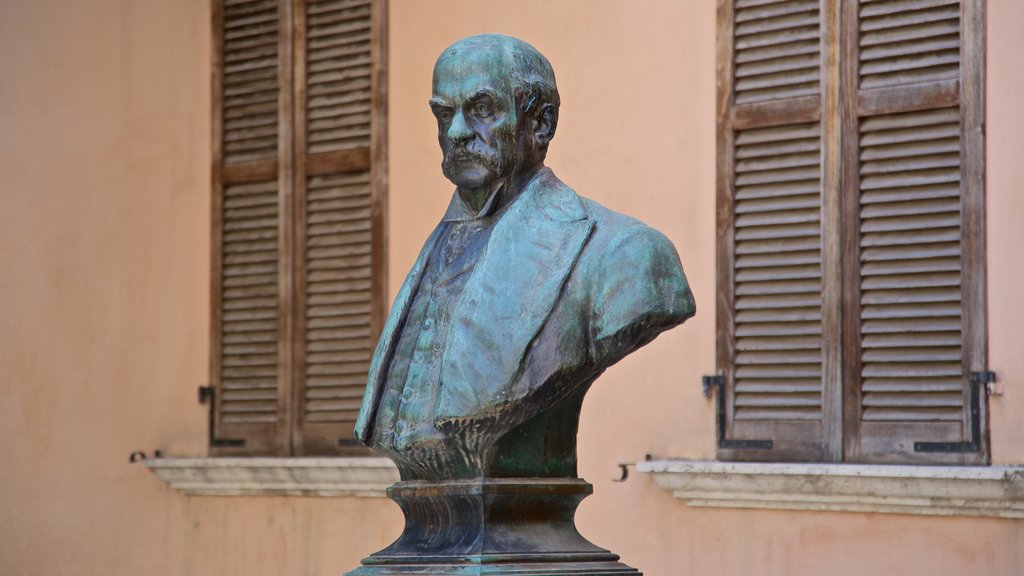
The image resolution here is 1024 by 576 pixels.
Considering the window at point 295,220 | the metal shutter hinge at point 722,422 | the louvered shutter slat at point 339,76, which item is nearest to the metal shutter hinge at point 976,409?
the metal shutter hinge at point 722,422

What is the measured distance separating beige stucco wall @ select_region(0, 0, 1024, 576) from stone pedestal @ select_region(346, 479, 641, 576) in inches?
88.2

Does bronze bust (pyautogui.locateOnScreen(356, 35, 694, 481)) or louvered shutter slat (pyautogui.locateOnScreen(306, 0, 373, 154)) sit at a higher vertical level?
louvered shutter slat (pyautogui.locateOnScreen(306, 0, 373, 154))

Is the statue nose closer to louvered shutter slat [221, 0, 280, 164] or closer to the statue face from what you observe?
the statue face

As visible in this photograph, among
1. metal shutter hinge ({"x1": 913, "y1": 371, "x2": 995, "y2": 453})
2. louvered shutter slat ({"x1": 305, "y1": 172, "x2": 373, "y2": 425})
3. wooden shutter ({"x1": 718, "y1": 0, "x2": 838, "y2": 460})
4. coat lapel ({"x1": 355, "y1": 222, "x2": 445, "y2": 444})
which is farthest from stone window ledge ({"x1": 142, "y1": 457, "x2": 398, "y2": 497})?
coat lapel ({"x1": 355, "y1": 222, "x2": 445, "y2": 444})

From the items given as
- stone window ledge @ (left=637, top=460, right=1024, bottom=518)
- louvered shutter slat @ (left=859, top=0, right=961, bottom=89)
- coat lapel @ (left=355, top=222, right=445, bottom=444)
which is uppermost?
louvered shutter slat @ (left=859, top=0, right=961, bottom=89)

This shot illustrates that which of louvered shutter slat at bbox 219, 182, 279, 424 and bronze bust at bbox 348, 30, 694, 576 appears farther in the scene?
louvered shutter slat at bbox 219, 182, 279, 424

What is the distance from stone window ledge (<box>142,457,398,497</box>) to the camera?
7.97 meters

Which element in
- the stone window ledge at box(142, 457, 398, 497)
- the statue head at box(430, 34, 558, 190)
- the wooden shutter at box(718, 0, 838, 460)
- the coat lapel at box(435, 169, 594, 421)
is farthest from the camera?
the stone window ledge at box(142, 457, 398, 497)

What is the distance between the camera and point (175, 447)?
347 inches

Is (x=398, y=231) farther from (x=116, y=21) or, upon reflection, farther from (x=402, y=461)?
(x=402, y=461)

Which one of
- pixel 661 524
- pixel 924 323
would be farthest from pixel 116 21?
pixel 924 323

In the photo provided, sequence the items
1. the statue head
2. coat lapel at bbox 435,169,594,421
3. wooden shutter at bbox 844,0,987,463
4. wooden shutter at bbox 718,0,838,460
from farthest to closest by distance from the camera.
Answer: wooden shutter at bbox 718,0,838,460 → wooden shutter at bbox 844,0,987,463 → the statue head → coat lapel at bbox 435,169,594,421

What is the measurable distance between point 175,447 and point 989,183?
12.9 ft

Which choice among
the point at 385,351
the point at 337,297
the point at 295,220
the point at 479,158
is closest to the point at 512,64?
the point at 479,158
